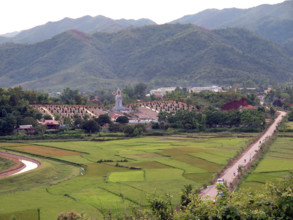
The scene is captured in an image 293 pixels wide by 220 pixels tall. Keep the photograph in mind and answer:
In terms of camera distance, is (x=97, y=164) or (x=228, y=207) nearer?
(x=228, y=207)

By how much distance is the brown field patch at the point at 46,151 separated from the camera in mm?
59219

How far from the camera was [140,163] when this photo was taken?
5262cm

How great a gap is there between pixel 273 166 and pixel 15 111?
170 feet

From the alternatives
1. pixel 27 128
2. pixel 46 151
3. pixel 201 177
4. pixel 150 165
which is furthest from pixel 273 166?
pixel 27 128

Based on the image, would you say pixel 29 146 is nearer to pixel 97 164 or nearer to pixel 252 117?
pixel 97 164

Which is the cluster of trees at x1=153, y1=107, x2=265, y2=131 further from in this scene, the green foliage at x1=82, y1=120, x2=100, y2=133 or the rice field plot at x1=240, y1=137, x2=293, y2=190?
the rice field plot at x1=240, y1=137, x2=293, y2=190

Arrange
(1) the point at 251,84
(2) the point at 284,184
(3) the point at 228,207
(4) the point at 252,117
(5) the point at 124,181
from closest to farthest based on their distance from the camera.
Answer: (3) the point at 228,207 → (2) the point at 284,184 → (5) the point at 124,181 → (4) the point at 252,117 → (1) the point at 251,84

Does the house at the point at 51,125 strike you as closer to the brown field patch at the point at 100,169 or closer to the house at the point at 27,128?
the house at the point at 27,128

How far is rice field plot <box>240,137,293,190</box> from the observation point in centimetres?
4203

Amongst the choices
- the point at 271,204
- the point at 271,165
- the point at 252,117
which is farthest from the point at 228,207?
the point at 252,117

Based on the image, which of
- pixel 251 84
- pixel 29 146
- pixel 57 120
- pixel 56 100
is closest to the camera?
pixel 29 146

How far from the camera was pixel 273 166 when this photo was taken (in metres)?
49.4

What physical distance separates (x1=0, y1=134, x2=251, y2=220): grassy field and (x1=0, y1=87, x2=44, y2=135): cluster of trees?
35.6 feet

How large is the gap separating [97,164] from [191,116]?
122ft
